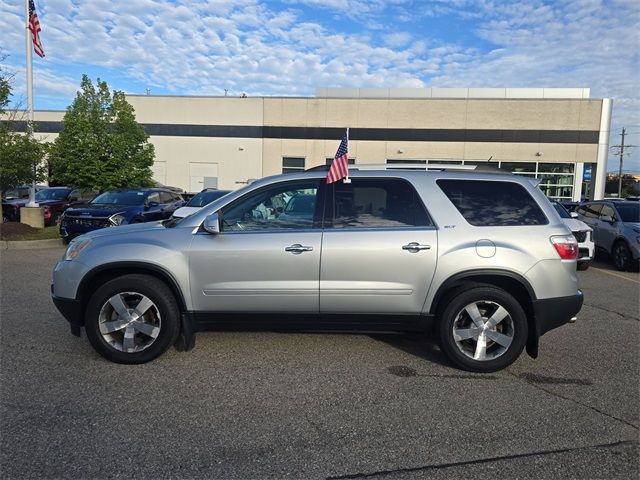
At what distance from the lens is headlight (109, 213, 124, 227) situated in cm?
1117

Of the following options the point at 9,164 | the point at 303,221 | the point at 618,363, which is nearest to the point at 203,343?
the point at 303,221

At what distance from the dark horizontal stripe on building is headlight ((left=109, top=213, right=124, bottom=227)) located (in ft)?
63.4

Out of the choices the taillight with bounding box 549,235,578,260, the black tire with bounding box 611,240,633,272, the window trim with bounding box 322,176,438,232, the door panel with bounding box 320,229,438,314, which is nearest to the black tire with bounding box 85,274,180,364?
the door panel with bounding box 320,229,438,314

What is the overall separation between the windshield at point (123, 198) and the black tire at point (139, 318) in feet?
29.4

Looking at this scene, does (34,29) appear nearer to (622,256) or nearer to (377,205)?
(377,205)

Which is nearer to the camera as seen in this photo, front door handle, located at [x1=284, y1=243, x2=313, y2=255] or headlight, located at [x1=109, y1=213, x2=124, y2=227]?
front door handle, located at [x1=284, y1=243, x2=313, y2=255]

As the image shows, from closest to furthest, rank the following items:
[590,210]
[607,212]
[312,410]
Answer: [312,410] < [607,212] < [590,210]

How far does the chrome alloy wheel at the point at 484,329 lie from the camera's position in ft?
13.7

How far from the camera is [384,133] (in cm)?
2934

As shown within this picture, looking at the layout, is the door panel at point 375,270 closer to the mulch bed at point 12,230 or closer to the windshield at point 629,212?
the windshield at point 629,212

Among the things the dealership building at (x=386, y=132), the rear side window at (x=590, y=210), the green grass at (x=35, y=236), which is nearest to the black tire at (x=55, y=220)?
the green grass at (x=35, y=236)

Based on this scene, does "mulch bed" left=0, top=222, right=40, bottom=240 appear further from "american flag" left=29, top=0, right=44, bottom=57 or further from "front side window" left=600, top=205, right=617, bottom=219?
"front side window" left=600, top=205, right=617, bottom=219

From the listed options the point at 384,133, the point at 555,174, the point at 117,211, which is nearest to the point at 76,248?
the point at 117,211

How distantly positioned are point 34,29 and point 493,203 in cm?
1675
